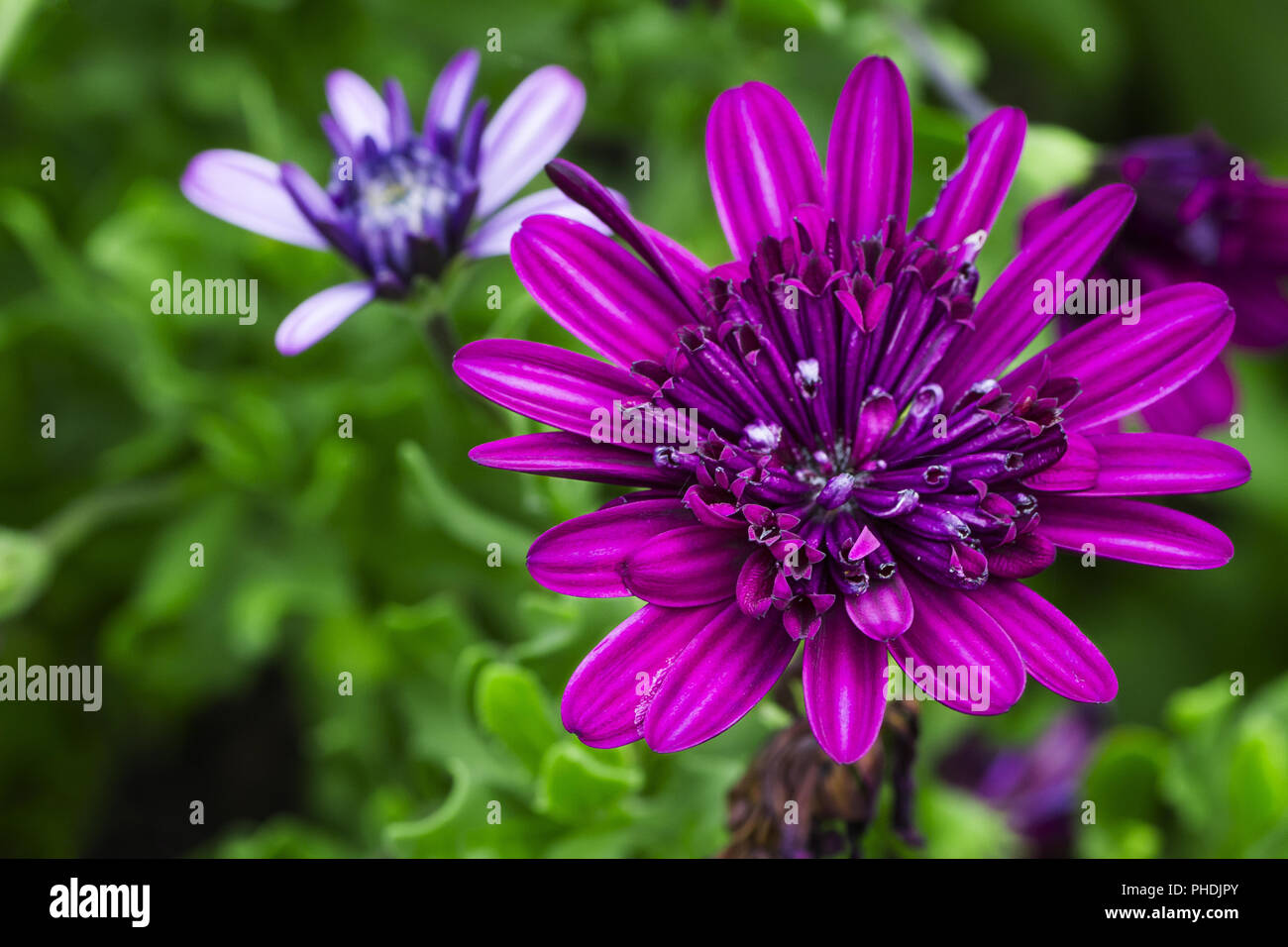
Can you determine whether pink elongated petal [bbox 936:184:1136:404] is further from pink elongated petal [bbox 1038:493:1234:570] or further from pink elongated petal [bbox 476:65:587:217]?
pink elongated petal [bbox 476:65:587:217]

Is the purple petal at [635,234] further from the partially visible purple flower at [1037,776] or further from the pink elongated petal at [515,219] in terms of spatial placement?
the partially visible purple flower at [1037,776]

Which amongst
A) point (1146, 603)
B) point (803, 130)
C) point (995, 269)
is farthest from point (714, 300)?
point (1146, 603)

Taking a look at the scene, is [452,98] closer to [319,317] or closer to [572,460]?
[319,317]

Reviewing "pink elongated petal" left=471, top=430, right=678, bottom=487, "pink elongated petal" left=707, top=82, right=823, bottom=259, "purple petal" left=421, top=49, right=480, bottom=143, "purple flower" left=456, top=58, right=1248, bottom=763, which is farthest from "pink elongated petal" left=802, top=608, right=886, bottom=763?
"purple petal" left=421, top=49, right=480, bottom=143

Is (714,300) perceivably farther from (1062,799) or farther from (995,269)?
(1062,799)

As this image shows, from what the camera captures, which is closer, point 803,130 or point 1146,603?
point 803,130

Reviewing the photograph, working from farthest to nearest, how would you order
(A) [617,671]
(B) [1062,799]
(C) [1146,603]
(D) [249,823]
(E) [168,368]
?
1. (C) [1146,603]
2. (D) [249,823]
3. (B) [1062,799]
4. (E) [168,368]
5. (A) [617,671]
